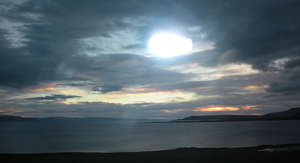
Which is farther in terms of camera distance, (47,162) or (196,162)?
(47,162)

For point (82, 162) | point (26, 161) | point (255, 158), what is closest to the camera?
point (255, 158)

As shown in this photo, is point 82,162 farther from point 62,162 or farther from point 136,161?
point 136,161

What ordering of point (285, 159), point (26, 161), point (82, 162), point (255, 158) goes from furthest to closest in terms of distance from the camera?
1. point (26, 161)
2. point (82, 162)
3. point (255, 158)
4. point (285, 159)

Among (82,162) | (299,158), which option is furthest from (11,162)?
(299,158)

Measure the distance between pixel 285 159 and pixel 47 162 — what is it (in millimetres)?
25318

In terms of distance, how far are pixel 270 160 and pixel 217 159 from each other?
4953mm

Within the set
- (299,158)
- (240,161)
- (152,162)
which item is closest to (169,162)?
(152,162)

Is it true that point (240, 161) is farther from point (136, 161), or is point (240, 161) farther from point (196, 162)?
point (136, 161)

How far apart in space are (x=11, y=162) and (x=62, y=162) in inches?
260

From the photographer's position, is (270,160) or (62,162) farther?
(62,162)

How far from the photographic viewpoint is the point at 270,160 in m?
20.9

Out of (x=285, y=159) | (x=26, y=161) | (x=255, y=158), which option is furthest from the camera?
(x=26, y=161)

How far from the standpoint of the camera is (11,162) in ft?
82.3

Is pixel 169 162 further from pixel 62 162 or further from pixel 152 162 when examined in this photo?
pixel 62 162
